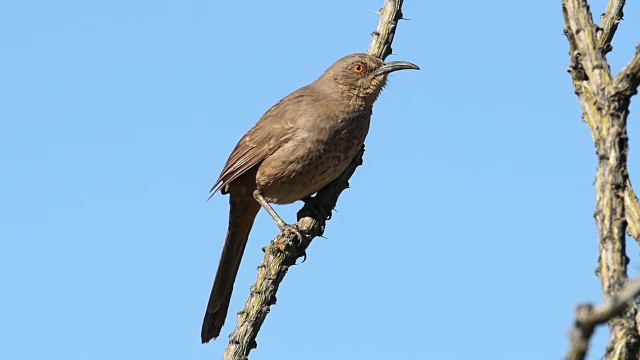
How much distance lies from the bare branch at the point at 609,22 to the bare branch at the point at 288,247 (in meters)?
1.84

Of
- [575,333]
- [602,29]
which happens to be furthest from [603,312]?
[602,29]

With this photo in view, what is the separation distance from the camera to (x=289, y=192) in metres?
6.43

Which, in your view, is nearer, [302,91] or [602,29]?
[602,29]

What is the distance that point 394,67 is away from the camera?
21.6 ft

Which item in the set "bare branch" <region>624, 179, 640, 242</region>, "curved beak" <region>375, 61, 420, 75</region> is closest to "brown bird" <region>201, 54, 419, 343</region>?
"curved beak" <region>375, 61, 420, 75</region>

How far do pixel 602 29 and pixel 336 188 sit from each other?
2.68 metres

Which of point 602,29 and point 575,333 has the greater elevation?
point 602,29

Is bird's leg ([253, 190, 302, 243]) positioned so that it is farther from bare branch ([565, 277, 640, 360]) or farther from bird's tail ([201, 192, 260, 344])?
bare branch ([565, 277, 640, 360])

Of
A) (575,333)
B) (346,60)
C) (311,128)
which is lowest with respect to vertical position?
(575,333)

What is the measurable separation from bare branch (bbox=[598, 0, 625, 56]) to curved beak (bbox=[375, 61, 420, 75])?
94.7 inches

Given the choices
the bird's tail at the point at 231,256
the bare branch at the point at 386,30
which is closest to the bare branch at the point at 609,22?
the bare branch at the point at 386,30

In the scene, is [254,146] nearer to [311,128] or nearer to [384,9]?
[311,128]

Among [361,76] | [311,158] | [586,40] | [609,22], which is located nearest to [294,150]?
[311,158]

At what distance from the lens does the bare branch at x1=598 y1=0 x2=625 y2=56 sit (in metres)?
3.96
